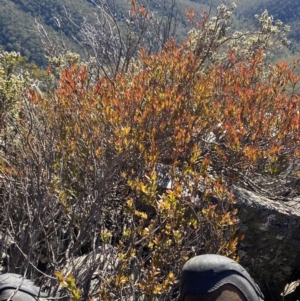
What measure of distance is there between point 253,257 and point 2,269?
5.68 feet

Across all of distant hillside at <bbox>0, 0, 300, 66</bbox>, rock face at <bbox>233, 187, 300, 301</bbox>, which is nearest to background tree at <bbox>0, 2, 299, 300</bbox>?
rock face at <bbox>233, 187, 300, 301</bbox>

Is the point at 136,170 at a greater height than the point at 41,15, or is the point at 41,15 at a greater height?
the point at 41,15

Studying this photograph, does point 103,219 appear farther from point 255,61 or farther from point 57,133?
point 255,61

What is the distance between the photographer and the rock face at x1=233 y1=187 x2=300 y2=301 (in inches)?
142

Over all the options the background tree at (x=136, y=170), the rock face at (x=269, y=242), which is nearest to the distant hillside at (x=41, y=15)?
the background tree at (x=136, y=170)

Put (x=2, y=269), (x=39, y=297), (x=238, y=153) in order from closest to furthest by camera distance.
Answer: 1. (x=39, y=297)
2. (x=2, y=269)
3. (x=238, y=153)

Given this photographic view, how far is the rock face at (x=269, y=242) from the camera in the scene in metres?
3.61

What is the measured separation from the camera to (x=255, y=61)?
467cm

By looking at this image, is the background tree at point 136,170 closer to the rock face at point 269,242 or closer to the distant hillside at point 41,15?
the rock face at point 269,242

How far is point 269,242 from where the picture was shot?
12.0ft

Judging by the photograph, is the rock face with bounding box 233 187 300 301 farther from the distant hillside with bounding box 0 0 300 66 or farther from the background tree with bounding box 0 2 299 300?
the distant hillside with bounding box 0 0 300 66

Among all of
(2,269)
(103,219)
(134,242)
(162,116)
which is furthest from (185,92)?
(2,269)

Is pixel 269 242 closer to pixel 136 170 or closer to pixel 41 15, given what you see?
pixel 136 170

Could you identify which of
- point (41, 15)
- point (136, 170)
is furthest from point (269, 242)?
point (41, 15)
